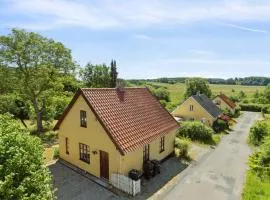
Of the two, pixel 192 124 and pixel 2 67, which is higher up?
pixel 2 67

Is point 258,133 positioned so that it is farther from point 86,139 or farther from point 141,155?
point 86,139

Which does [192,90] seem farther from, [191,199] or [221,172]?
[191,199]

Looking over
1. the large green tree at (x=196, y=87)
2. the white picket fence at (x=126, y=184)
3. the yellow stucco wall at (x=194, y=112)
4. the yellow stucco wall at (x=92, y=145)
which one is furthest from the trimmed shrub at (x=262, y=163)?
the large green tree at (x=196, y=87)

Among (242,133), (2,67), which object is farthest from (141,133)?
(242,133)

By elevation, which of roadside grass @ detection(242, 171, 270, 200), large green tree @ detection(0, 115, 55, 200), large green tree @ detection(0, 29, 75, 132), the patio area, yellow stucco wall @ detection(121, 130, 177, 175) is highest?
large green tree @ detection(0, 29, 75, 132)

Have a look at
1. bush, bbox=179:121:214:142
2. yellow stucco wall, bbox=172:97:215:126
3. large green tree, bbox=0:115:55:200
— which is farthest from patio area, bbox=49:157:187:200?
yellow stucco wall, bbox=172:97:215:126

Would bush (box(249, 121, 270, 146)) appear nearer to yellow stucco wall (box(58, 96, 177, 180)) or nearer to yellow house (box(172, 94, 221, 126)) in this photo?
yellow house (box(172, 94, 221, 126))
